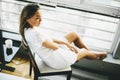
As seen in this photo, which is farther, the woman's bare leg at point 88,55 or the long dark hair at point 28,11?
the woman's bare leg at point 88,55

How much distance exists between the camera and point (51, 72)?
2115 millimetres

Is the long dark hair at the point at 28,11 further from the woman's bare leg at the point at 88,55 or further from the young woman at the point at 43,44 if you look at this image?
the woman's bare leg at the point at 88,55

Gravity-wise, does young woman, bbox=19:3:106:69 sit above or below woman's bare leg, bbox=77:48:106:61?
above

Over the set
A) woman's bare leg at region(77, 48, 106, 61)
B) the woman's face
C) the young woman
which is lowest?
woman's bare leg at region(77, 48, 106, 61)

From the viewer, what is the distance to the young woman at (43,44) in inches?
80.3

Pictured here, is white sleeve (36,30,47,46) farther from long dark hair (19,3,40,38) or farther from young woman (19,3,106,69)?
long dark hair (19,3,40,38)

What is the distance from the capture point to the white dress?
6.73 ft

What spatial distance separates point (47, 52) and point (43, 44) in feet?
0.41

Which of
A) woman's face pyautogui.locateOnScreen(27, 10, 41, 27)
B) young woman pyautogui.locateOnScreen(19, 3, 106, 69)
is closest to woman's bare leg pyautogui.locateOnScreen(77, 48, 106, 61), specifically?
young woman pyautogui.locateOnScreen(19, 3, 106, 69)

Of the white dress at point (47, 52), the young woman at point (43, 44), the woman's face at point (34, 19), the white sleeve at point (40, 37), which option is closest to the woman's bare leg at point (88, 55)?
the young woman at point (43, 44)

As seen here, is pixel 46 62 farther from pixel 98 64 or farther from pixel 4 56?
pixel 98 64

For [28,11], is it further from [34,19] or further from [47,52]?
[47,52]

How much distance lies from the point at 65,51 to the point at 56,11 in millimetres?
681

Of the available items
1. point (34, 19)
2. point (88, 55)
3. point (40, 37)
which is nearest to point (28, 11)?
point (34, 19)
